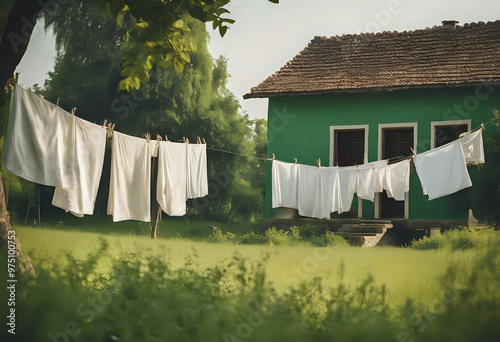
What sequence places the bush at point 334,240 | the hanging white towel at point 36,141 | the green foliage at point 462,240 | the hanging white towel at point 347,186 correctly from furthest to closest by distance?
the hanging white towel at point 347,186, the bush at point 334,240, the green foliage at point 462,240, the hanging white towel at point 36,141

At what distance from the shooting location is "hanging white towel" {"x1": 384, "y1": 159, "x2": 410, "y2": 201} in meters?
12.0

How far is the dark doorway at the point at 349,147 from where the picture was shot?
45.1 ft

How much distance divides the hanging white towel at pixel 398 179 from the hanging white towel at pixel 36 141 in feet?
23.7

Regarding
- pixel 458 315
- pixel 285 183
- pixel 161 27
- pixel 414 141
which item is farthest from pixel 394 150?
pixel 458 315

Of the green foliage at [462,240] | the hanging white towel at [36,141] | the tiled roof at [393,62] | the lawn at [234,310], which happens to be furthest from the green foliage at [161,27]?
the tiled roof at [393,62]

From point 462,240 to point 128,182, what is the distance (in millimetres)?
5713

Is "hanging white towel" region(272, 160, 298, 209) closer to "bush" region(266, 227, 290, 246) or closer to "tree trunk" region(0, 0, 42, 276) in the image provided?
"bush" region(266, 227, 290, 246)

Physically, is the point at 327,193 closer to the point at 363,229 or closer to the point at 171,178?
the point at 363,229

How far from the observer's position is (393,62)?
13.7 meters

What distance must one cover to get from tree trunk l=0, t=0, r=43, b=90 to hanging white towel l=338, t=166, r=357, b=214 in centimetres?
801

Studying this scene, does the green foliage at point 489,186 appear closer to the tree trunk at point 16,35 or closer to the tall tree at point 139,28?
the tall tree at point 139,28

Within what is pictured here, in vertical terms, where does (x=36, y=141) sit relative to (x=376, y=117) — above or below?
below

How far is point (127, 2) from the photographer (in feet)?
17.4

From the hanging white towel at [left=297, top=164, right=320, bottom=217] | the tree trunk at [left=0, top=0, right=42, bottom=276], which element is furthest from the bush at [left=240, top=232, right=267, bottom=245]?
the tree trunk at [left=0, top=0, right=42, bottom=276]
